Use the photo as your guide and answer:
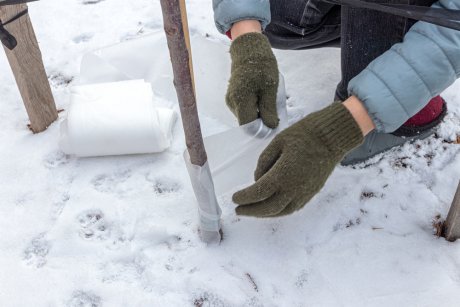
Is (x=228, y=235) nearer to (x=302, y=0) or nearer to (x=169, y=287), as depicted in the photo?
(x=169, y=287)

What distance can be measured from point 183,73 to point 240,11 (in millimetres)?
462

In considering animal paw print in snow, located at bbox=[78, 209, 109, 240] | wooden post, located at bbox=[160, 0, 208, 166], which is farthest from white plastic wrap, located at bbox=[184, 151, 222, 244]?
animal paw print in snow, located at bbox=[78, 209, 109, 240]

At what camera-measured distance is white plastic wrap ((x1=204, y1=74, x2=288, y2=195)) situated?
1.27 m

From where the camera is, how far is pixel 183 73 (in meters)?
1.02

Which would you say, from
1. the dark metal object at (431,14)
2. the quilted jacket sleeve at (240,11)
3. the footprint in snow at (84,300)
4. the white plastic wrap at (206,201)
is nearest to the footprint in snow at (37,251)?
the footprint in snow at (84,300)

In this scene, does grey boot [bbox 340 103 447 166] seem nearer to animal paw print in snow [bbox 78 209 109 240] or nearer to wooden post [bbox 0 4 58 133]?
animal paw print in snow [bbox 78 209 109 240]

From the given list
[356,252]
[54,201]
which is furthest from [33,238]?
[356,252]

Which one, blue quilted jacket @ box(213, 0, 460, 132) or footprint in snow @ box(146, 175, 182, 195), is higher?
blue quilted jacket @ box(213, 0, 460, 132)

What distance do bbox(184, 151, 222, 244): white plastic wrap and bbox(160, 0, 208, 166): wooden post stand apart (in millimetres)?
30

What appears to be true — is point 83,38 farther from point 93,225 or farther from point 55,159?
point 93,225

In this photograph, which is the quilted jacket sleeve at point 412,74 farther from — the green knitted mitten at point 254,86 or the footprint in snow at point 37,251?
the footprint in snow at point 37,251

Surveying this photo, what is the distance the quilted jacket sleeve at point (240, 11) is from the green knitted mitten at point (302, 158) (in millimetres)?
413

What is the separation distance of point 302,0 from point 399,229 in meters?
0.74

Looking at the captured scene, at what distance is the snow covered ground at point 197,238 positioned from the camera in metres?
1.25
